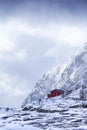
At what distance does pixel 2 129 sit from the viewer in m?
37.7

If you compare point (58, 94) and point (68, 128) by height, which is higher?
point (58, 94)

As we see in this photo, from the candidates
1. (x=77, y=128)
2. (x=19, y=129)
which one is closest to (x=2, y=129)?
(x=19, y=129)

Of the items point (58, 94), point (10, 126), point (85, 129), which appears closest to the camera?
point (85, 129)

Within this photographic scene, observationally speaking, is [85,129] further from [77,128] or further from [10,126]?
[10,126]

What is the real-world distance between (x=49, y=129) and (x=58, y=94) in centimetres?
12798

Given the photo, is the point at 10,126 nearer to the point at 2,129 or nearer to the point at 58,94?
the point at 2,129

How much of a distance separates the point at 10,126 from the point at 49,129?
438 centimetres

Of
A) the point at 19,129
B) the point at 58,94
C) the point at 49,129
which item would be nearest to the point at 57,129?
the point at 49,129

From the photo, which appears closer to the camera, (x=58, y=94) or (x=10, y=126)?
(x=10, y=126)

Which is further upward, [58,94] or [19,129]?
[58,94]

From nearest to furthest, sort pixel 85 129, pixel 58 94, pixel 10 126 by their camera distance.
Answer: pixel 85 129 < pixel 10 126 < pixel 58 94

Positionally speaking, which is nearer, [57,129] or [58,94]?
[57,129]

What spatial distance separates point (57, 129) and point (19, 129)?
12.3ft

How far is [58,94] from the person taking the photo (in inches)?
6521
